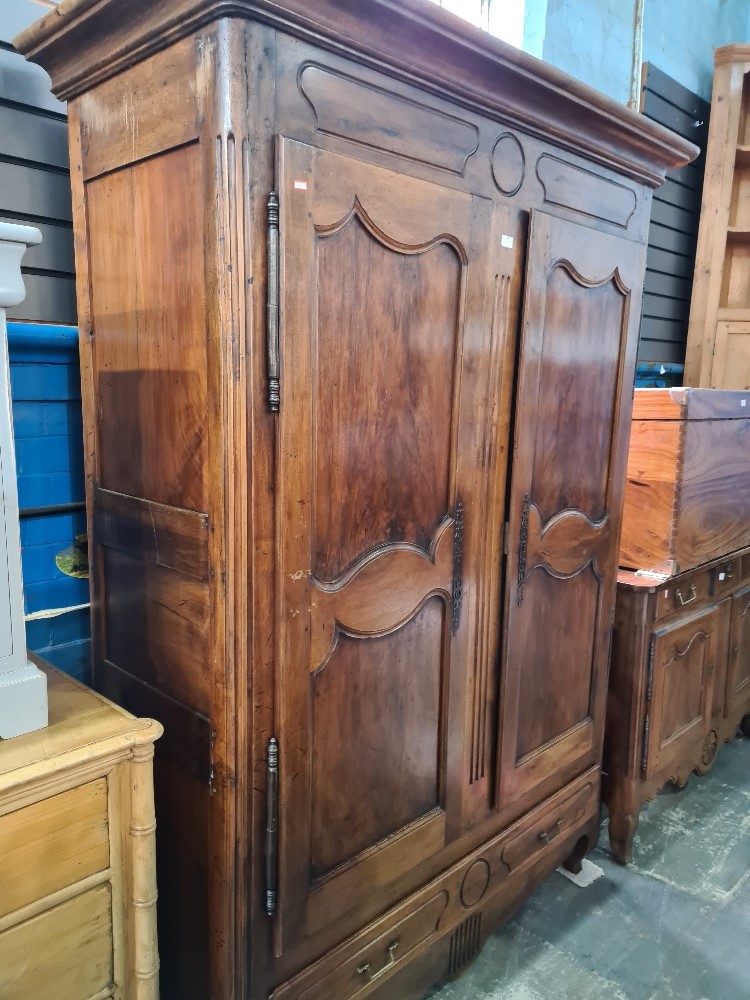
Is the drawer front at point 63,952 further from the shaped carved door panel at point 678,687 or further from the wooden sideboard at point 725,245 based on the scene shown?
the wooden sideboard at point 725,245

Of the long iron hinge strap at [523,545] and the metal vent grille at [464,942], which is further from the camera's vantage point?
the metal vent grille at [464,942]

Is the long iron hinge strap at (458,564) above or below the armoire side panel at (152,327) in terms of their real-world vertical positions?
below

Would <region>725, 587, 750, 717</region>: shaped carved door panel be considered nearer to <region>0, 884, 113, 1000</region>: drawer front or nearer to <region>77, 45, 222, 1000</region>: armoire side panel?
<region>77, 45, 222, 1000</region>: armoire side panel

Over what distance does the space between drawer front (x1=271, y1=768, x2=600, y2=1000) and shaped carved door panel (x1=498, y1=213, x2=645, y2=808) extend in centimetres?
11

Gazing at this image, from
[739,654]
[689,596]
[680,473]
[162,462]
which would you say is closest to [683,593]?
[689,596]

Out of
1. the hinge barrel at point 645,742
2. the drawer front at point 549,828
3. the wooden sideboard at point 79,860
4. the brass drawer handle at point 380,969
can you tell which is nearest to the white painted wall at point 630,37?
the hinge barrel at point 645,742

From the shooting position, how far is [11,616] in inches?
44.3

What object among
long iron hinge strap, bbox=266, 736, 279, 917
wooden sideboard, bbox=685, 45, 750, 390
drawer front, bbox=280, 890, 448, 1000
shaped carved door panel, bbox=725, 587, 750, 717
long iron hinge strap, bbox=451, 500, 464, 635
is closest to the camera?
long iron hinge strap, bbox=266, 736, 279, 917

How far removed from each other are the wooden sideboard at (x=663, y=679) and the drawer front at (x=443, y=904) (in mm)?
174

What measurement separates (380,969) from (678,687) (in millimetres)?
1398

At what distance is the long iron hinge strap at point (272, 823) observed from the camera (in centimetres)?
123

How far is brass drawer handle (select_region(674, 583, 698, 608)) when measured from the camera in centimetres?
233

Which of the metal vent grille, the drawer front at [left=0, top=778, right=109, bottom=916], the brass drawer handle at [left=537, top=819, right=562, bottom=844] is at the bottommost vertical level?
the metal vent grille

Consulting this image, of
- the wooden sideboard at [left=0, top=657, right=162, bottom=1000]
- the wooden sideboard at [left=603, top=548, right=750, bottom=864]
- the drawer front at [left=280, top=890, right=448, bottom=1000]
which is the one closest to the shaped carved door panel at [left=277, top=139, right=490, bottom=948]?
the drawer front at [left=280, top=890, right=448, bottom=1000]
